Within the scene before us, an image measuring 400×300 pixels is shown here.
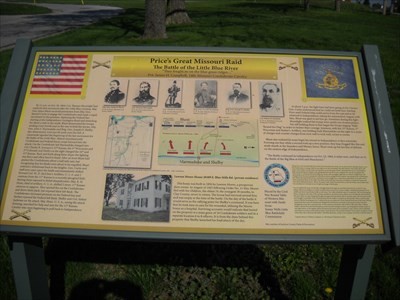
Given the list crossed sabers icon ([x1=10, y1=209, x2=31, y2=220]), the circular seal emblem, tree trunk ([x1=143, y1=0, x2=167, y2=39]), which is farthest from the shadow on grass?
tree trunk ([x1=143, y1=0, x2=167, y2=39])

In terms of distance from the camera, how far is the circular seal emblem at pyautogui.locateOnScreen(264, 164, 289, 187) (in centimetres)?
210

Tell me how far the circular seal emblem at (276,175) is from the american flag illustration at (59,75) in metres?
1.20

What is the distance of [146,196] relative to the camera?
2.08 m

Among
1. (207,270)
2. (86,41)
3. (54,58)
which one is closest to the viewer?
(54,58)

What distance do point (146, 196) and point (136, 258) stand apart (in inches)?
58.0

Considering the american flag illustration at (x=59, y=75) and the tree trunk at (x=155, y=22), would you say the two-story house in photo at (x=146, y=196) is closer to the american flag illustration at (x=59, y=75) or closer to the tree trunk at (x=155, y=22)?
the american flag illustration at (x=59, y=75)

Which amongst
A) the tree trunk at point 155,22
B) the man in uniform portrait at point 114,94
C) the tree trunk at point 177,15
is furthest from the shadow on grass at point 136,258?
the tree trunk at point 177,15

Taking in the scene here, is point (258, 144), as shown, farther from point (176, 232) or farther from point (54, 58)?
point (54, 58)

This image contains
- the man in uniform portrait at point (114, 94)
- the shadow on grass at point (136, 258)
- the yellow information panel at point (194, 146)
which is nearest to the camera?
the yellow information panel at point (194, 146)

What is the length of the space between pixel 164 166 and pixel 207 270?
1.41 metres

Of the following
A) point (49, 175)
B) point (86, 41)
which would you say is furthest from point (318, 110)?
point (86, 41)

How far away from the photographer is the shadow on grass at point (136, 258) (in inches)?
118

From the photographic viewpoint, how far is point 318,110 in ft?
7.34

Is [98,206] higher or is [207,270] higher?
[98,206]
